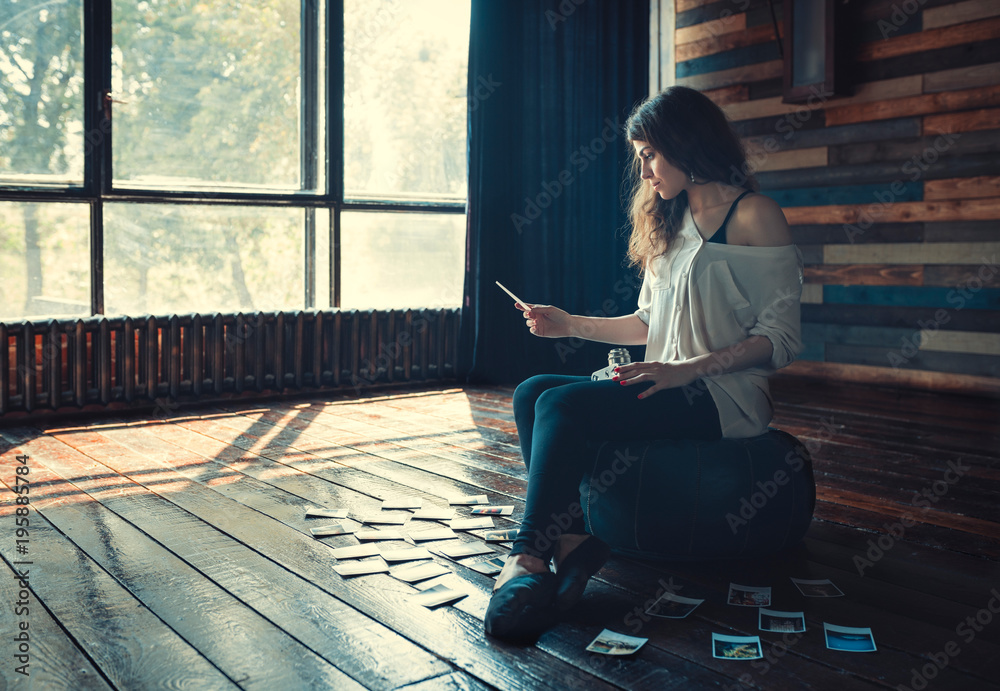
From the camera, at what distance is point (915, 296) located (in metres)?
4.69

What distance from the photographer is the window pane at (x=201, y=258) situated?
13.8ft

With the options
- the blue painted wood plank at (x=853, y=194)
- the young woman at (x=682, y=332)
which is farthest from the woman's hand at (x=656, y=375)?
the blue painted wood plank at (x=853, y=194)

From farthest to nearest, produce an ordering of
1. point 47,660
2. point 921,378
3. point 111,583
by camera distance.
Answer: point 921,378
point 111,583
point 47,660

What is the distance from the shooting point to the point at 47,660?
1514mm

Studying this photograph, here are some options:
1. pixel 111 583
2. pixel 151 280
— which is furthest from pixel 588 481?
pixel 151 280

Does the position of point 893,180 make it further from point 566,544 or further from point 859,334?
point 566,544

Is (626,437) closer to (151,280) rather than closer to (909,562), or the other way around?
(909,562)

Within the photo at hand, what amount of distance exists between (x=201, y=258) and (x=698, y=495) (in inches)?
127

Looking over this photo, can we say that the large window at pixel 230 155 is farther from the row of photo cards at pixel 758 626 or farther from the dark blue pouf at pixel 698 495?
the row of photo cards at pixel 758 626

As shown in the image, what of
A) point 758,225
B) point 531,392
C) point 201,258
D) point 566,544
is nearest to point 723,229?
point 758,225

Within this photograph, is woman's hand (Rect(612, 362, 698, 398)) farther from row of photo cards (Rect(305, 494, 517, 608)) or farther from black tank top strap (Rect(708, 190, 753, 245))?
row of photo cards (Rect(305, 494, 517, 608))

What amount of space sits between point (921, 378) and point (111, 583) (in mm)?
4166

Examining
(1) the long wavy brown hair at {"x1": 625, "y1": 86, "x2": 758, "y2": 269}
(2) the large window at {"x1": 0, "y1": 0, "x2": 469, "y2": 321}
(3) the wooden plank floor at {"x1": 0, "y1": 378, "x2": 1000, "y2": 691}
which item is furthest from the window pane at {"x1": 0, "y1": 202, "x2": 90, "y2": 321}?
(1) the long wavy brown hair at {"x1": 625, "y1": 86, "x2": 758, "y2": 269}

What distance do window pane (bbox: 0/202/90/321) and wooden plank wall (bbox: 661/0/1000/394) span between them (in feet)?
12.3
